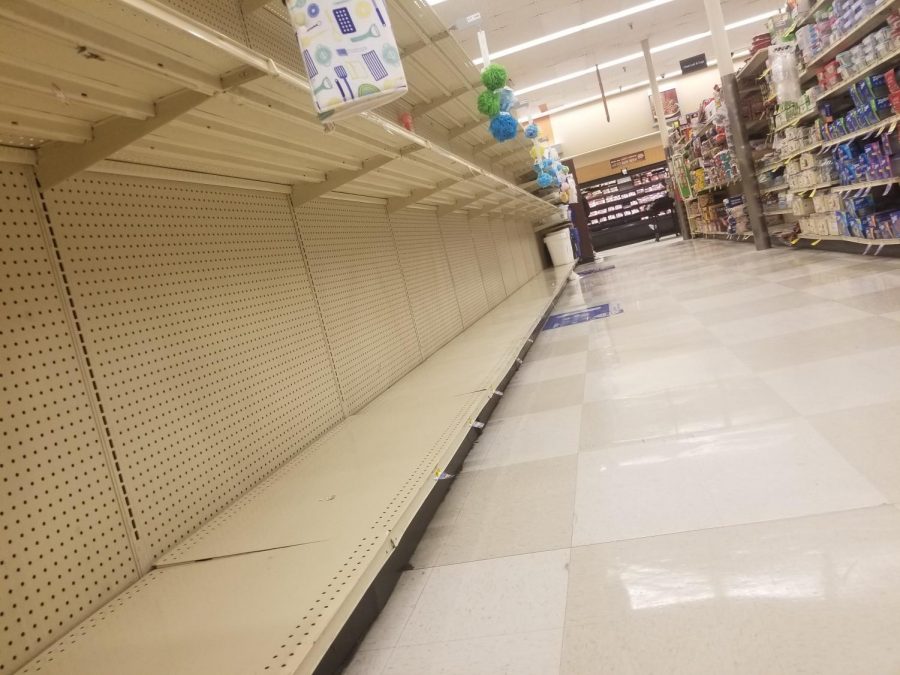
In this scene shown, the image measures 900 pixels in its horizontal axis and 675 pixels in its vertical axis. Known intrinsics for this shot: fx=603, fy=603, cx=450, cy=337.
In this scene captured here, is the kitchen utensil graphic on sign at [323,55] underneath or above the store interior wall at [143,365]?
above

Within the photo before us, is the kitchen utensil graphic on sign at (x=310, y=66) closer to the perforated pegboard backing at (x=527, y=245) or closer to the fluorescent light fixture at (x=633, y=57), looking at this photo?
the perforated pegboard backing at (x=527, y=245)

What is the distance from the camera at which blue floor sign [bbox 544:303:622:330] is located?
6.23 m

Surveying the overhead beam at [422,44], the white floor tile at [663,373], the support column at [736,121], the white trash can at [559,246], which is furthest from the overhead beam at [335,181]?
the white trash can at [559,246]

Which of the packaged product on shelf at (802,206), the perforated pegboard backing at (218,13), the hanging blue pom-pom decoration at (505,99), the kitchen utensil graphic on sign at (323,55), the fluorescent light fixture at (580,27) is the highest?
the fluorescent light fixture at (580,27)

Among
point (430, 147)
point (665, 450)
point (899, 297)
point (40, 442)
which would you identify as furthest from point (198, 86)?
point (899, 297)

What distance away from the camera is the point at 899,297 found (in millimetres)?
3697

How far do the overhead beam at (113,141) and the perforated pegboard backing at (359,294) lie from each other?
135 cm

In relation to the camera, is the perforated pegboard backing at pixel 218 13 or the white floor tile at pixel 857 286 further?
the white floor tile at pixel 857 286

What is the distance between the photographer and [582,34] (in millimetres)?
12031

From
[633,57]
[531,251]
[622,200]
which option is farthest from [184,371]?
[622,200]

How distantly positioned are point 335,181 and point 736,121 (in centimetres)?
738

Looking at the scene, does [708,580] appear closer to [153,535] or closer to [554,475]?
[554,475]

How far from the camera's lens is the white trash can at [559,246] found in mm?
12656

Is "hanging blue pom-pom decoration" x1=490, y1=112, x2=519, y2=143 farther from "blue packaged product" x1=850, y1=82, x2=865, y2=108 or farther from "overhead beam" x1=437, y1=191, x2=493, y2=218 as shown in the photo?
"blue packaged product" x1=850, y1=82, x2=865, y2=108
